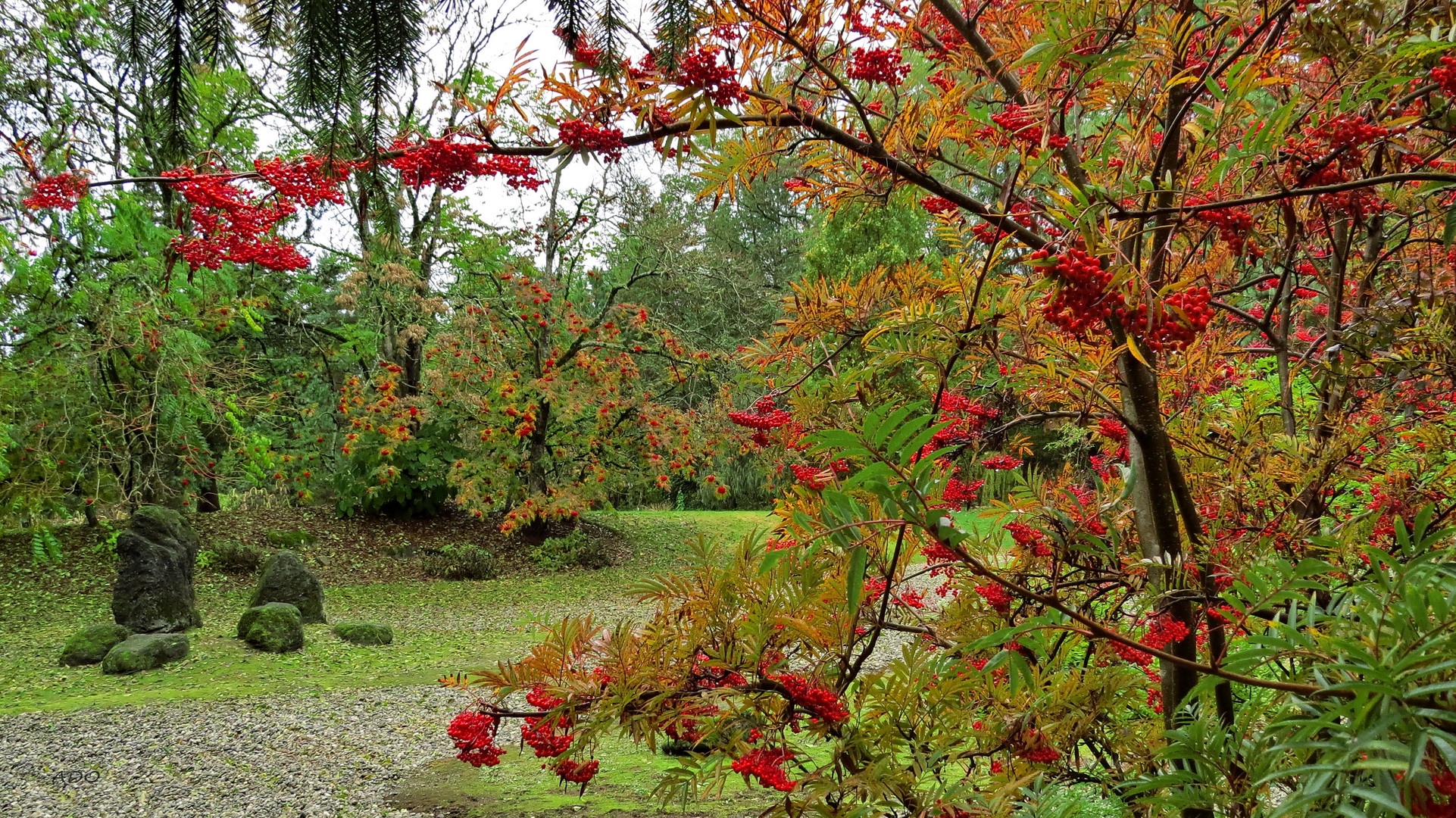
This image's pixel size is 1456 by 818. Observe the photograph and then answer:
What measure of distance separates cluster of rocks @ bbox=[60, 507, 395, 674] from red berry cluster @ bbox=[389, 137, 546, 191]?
5.97 m

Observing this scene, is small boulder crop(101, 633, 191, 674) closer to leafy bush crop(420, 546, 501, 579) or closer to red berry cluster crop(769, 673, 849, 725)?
leafy bush crop(420, 546, 501, 579)

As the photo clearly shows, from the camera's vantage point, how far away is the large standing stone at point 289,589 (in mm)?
7551

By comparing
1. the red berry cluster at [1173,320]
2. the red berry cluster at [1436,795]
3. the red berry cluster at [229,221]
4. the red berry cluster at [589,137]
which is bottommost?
the red berry cluster at [1436,795]

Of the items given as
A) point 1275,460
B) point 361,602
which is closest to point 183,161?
point 1275,460

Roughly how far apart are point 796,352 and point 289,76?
4.26ft

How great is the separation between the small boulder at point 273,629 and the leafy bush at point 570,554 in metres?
4.10

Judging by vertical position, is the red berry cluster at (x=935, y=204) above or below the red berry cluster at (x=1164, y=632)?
above

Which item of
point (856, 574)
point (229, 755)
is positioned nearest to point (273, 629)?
point (229, 755)

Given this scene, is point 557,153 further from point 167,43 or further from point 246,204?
point 246,204

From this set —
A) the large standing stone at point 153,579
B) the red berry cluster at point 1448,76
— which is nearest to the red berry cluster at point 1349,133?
the red berry cluster at point 1448,76

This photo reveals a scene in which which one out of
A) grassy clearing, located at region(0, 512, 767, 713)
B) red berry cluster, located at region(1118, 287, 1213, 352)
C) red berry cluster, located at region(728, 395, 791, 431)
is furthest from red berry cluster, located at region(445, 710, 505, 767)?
grassy clearing, located at region(0, 512, 767, 713)

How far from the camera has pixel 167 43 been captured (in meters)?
1.78

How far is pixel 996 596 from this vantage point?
68.2 inches

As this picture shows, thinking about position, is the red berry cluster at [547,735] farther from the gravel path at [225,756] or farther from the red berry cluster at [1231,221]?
the gravel path at [225,756]
